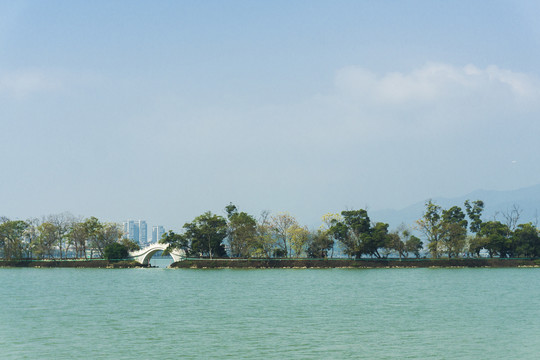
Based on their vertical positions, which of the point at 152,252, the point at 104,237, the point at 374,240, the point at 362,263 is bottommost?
the point at 362,263

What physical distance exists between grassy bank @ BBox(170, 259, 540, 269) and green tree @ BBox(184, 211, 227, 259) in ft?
12.9

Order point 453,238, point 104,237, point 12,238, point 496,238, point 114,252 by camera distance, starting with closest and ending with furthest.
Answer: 1. point 453,238
2. point 496,238
3. point 114,252
4. point 12,238
5. point 104,237

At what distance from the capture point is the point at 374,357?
21688 millimetres

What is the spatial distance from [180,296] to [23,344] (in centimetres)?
2062

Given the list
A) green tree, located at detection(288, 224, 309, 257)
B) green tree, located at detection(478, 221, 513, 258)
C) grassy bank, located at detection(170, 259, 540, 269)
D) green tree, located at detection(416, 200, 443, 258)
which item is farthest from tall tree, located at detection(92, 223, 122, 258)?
green tree, located at detection(478, 221, 513, 258)

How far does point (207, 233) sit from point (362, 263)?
25.2 meters

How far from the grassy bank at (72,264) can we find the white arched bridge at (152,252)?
1776 millimetres

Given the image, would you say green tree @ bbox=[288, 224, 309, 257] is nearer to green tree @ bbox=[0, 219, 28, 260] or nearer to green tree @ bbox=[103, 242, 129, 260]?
green tree @ bbox=[103, 242, 129, 260]

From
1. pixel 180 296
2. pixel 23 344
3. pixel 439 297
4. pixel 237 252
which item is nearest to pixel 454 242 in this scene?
pixel 237 252

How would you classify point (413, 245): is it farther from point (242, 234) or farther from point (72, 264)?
point (72, 264)

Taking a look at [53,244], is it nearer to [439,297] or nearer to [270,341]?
[439,297]

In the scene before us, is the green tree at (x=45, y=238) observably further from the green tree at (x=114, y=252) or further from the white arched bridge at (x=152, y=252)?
the white arched bridge at (x=152, y=252)

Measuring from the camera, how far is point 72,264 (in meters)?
97.5

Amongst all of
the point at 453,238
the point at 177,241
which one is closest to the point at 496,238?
the point at 453,238
